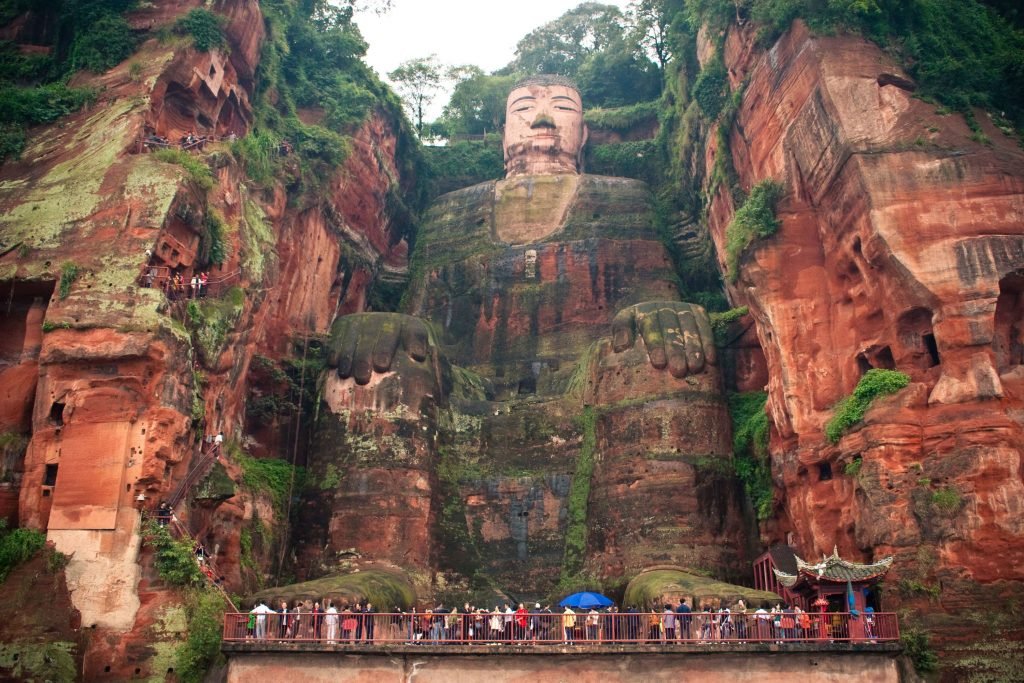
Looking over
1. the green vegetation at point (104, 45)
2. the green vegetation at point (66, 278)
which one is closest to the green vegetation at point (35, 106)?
the green vegetation at point (104, 45)

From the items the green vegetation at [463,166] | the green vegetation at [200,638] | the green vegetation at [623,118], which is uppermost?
the green vegetation at [623,118]

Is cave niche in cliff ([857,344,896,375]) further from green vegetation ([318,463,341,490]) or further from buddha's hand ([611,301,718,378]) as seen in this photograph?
green vegetation ([318,463,341,490])

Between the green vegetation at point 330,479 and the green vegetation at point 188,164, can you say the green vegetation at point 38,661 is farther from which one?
the green vegetation at point 188,164

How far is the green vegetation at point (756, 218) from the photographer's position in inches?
1059

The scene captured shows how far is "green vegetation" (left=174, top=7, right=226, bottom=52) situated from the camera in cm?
2828

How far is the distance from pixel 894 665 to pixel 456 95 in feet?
111

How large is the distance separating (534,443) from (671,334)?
4.70 m

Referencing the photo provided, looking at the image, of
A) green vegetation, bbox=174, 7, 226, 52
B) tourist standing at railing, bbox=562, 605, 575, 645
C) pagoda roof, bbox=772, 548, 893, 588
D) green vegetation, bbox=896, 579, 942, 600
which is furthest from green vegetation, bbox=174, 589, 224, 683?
green vegetation, bbox=174, 7, 226, 52

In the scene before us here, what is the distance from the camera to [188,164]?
25938mm

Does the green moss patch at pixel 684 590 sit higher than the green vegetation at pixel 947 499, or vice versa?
the green vegetation at pixel 947 499

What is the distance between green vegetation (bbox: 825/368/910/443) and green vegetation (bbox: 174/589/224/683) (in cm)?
1357

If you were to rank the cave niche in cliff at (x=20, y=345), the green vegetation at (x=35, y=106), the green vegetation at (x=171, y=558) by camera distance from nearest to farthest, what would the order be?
the green vegetation at (x=171, y=558) → the cave niche in cliff at (x=20, y=345) → the green vegetation at (x=35, y=106)

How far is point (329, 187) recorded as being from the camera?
33.2 meters

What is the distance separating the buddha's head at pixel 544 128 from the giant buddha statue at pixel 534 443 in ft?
25.9
